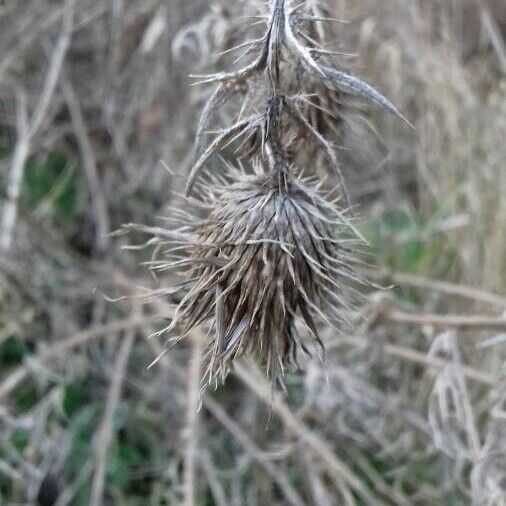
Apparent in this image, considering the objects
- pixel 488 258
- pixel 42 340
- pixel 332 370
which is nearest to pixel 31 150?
pixel 42 340

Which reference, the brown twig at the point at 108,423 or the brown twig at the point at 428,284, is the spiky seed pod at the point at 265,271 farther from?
the brown twig at the point at 108,423

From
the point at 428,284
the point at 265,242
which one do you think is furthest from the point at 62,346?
the point at 265,242

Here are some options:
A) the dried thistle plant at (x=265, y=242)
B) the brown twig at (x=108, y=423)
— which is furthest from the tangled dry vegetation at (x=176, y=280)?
the dried thistle plant at (x=265, y=242)

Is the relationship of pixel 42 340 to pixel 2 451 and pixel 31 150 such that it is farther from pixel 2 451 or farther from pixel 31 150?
pixel 31 150

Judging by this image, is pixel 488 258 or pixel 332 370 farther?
pixel 488 258

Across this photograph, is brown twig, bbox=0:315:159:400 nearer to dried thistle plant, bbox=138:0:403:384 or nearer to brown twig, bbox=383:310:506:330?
brown twig, bbox=383:310:506:330

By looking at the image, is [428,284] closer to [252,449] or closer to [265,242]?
[252,449]
